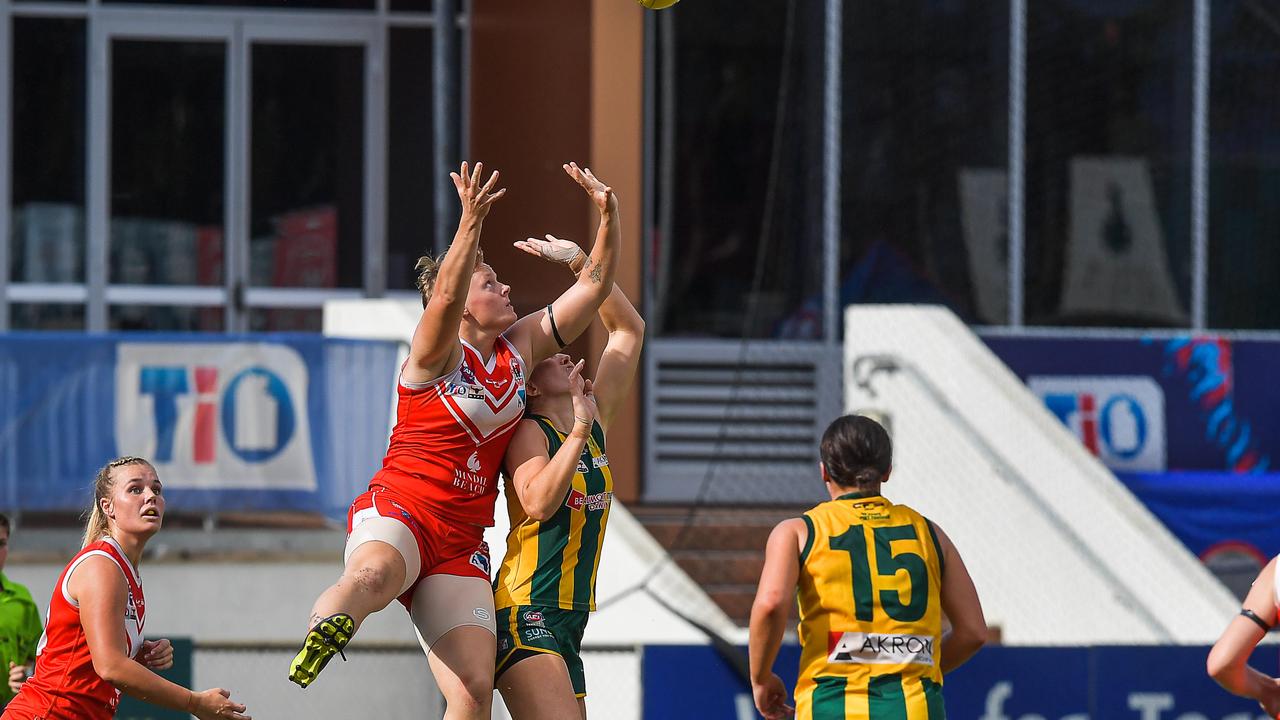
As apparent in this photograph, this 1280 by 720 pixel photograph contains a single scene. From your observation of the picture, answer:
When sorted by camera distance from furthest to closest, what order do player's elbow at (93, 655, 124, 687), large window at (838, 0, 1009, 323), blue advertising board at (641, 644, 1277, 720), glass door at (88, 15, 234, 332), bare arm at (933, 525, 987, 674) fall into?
glass door at (88, 15, 234, 332), large window at (838, 0, 1009, 323), blue advertising board at (641, 644, 1277, 720), bare arm at (933, 525, 987, 674), player's elbow at (93, 655, 124, 687)

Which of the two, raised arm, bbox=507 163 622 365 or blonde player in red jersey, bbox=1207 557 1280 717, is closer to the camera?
blonde player in red jersey, bbox=1207 557 1280 717

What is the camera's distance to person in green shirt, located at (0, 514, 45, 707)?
6.44m

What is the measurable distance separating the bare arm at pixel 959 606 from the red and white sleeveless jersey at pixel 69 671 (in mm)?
2544

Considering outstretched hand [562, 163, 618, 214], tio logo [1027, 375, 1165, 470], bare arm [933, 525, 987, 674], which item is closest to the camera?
bare arm [933, 525, 987, 674]

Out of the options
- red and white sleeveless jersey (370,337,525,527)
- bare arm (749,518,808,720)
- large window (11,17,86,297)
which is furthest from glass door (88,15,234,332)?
bare arm (749,518,808,720)

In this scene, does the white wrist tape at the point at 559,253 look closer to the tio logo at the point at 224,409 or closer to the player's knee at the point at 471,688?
the player's knee at the point at 471,688

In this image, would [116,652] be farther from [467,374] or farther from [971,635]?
[971,635]

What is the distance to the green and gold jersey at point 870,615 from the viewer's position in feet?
16.4

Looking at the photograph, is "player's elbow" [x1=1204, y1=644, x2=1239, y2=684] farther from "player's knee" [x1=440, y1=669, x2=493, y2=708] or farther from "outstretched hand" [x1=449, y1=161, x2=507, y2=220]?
"outstretched hand" [x1=449, y1=161, x2=507, y2=220]

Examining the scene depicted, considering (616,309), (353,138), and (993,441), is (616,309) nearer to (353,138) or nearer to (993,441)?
(993,441)

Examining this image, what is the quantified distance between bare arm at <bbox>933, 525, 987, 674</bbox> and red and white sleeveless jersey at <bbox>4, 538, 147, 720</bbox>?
100 inches

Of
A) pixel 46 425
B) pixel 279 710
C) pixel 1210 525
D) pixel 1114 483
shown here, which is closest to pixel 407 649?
pixel 279 710

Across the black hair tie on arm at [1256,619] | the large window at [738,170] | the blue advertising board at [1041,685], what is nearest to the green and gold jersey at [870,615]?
the black hair tie on arm at [1256,619]

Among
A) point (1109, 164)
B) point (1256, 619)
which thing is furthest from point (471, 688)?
point (1109, 164)
